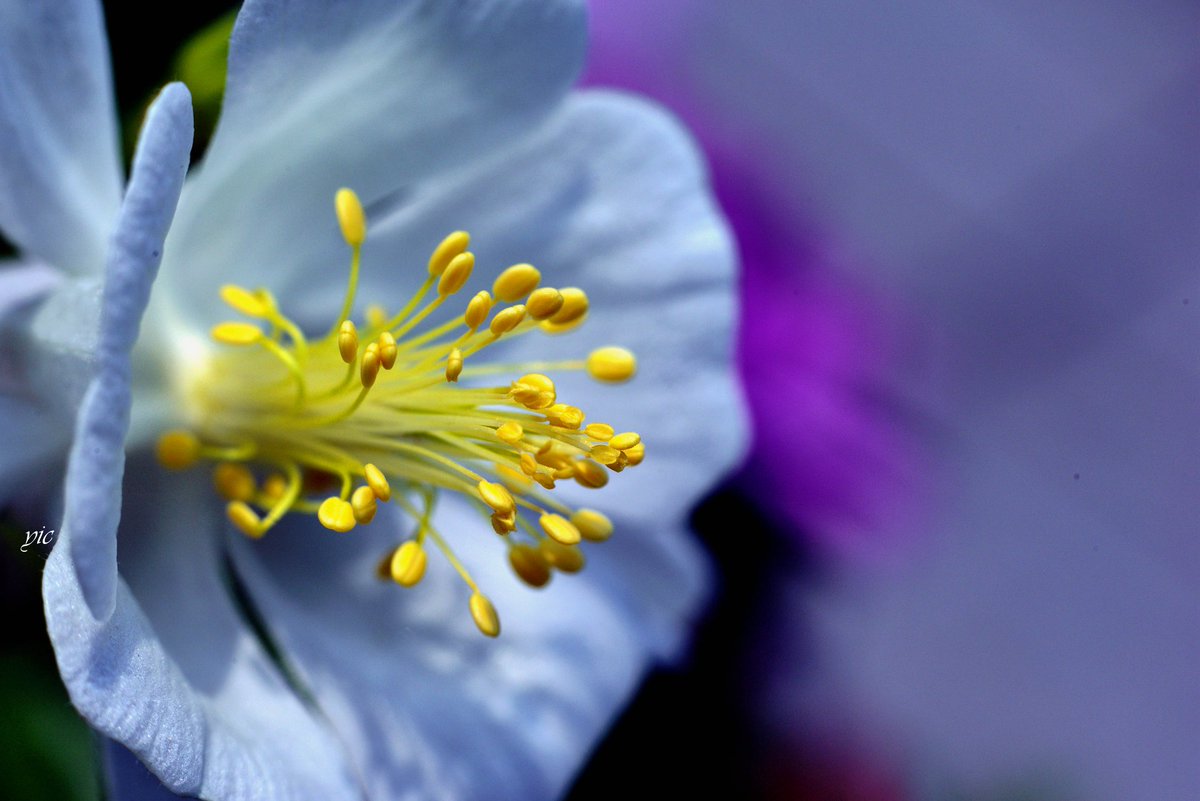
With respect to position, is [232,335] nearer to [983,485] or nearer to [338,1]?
→ [338,1]

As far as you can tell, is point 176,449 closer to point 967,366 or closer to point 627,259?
point 627,259

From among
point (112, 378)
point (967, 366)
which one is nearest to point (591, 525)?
point (112, 378)

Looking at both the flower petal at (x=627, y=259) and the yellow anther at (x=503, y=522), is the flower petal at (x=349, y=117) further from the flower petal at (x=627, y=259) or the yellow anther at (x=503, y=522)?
the yellow anther at (x=503, y=522)

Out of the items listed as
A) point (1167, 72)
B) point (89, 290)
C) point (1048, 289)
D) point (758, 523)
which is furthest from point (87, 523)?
point (1167, 72)

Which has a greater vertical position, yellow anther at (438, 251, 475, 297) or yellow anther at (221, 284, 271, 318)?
yellow anther at (438, 251, 475, 297)

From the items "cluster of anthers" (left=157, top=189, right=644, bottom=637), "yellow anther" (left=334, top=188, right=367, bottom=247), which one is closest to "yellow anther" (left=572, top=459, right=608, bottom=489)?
"cluster of anthers" (left=157, top=189, right=644, bottom=637)

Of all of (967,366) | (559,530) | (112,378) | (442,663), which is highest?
(112,378)

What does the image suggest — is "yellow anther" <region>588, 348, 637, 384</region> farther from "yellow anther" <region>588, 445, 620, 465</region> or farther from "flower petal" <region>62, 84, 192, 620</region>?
"flower petal" <region>62, 84, 192, 620</region>
